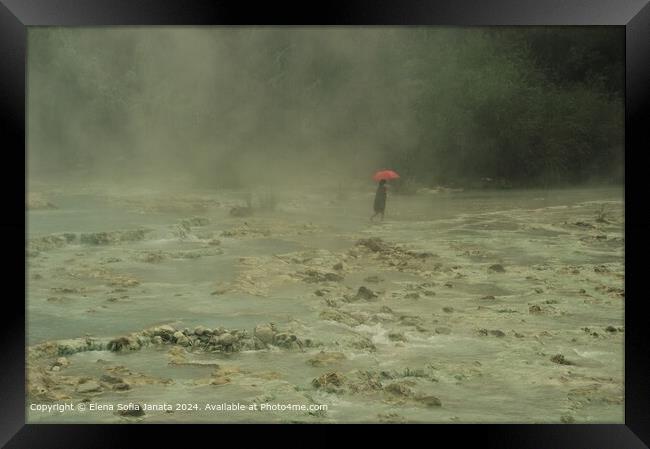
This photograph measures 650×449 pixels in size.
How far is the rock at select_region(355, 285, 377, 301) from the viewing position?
16.6ft

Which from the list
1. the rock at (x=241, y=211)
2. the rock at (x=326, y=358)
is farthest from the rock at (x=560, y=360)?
the rock at (x=241, y=211)

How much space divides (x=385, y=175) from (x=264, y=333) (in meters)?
1.27

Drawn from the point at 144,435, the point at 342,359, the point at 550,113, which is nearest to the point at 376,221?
the point at 342,359

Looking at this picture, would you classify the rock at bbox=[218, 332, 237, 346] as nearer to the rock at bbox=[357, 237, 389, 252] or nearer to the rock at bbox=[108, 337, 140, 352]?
the rock at bbox=[108, 337, 140, 352]

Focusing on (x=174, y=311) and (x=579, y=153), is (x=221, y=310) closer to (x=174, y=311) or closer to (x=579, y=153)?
(x=174, y=311)

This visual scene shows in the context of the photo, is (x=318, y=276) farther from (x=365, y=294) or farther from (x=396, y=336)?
(x=396, y=336)

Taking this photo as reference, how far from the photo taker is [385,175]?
16.8ft

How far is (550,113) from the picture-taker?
512 cm

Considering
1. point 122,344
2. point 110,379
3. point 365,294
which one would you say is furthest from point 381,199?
point 110,379

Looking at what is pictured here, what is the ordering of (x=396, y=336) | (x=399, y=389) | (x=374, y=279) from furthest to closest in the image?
1. (x=374, y=279)
2. (x=396, y=336)
3. (x=399, y=389)

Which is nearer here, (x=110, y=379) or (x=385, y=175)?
(x=110, y=379)

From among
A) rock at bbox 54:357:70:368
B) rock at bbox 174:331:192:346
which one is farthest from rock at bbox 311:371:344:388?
rock at bbox 54:357:70:368

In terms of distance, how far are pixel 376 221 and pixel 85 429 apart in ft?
7.29

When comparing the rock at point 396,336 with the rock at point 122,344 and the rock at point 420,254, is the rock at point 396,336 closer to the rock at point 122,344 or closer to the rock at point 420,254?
the rock at point 420,254
